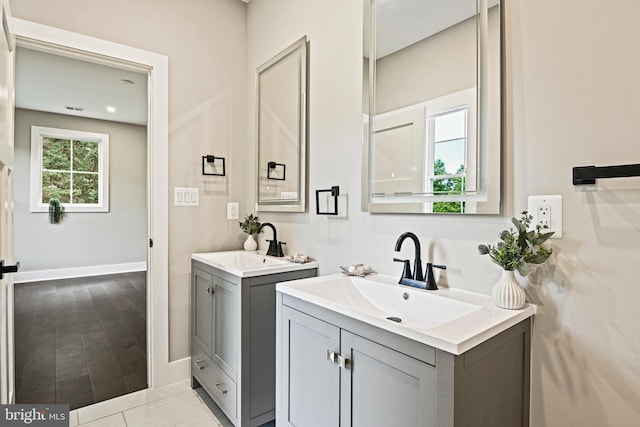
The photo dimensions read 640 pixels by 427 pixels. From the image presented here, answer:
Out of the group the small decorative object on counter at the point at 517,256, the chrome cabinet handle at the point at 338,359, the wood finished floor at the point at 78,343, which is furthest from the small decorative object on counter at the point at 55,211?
the small decorative object on counter at the point at 517,256

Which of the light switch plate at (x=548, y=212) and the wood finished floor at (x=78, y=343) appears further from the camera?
the wood finished floor at (x=78, y=343)

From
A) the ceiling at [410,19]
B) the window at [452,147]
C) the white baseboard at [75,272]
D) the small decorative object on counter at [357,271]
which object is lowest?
the white baseboard at [75,272]

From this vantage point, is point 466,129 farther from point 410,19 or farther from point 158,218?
point 158,218

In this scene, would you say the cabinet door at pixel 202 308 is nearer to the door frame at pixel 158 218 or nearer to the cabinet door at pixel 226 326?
the cabinet door at pixel 226 326

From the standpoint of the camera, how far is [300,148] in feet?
6.90

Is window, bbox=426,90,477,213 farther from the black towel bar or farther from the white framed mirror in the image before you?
the black towel bar

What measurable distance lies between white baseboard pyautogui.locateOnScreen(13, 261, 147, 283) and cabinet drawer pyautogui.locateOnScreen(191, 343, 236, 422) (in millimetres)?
4505

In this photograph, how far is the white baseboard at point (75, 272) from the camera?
5.12 m

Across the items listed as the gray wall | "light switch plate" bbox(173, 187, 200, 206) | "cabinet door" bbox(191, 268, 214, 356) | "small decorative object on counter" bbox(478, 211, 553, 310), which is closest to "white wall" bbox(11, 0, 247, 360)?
"light switch plate" bbox(173, 187, 200, 206)

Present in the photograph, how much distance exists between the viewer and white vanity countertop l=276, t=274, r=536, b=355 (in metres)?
0.89

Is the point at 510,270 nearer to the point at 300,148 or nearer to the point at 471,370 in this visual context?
the point at 471,370

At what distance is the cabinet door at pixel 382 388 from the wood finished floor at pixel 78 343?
1.80m

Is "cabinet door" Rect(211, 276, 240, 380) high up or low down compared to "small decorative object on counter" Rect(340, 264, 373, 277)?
down

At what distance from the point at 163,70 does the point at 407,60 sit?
5.44ft
